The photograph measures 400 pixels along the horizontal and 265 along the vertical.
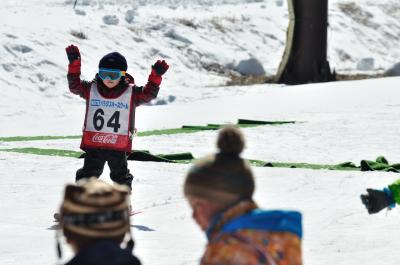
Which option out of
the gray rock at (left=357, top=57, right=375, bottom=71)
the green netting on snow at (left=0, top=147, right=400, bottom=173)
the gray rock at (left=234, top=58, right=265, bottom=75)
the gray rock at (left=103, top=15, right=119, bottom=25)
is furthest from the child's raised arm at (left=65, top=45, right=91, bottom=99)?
the gray rock at (left=357, top=57, right=375, bottom=71)

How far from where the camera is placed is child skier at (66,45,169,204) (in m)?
8.87

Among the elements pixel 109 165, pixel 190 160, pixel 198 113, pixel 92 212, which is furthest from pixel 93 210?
pixel 198 113

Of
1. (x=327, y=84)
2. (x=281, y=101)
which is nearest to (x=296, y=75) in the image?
(x=327, y=84)

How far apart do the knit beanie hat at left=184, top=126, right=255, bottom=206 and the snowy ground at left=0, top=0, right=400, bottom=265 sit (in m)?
3.65

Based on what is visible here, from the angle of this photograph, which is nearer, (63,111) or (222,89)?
(63,111)

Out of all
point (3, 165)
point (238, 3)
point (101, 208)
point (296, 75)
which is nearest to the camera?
point (101, 208)

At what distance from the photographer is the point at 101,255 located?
11.7 feet

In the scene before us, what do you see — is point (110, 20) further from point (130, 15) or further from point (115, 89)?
point (115, 89)

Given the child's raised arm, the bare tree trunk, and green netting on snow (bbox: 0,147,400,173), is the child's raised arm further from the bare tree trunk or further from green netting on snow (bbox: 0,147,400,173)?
the bare tree trunk

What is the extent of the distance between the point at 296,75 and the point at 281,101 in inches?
173

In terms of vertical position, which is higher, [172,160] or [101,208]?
[172,160]

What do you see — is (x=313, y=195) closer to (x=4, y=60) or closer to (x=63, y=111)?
(x=63, y=111)

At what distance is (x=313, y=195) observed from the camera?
10.1 m

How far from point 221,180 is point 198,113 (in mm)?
15656
